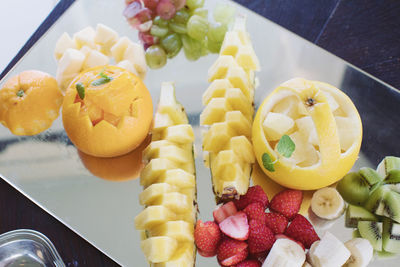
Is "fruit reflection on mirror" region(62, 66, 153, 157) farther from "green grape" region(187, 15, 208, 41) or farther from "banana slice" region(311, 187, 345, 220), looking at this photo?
"banana slice" region(311, 187, 345, 220)

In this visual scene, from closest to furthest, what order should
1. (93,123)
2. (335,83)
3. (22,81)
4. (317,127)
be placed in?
1. (317,127)
2. (93,123)
3. (22,81)
4. (335,83)

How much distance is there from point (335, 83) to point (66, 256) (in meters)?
0.93

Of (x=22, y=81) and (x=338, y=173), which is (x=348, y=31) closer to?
(x=338, y=173)

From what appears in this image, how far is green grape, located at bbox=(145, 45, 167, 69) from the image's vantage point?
1.38m

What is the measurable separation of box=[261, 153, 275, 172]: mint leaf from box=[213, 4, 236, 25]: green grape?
1.84ft

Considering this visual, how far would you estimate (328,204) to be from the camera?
43.6 inches

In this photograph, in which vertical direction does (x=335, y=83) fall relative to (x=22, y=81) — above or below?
below

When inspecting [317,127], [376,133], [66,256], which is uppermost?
[317,127]

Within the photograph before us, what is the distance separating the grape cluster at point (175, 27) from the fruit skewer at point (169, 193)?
0.25 m

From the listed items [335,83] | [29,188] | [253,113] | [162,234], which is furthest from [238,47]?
[29,188]

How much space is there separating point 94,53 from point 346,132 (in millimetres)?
739

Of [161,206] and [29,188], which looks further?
[29,188]

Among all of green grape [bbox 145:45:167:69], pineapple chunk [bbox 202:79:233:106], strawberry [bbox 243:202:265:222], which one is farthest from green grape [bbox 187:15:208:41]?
strawberry [bbox 243:202:265:222]

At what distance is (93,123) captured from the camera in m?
1.08
